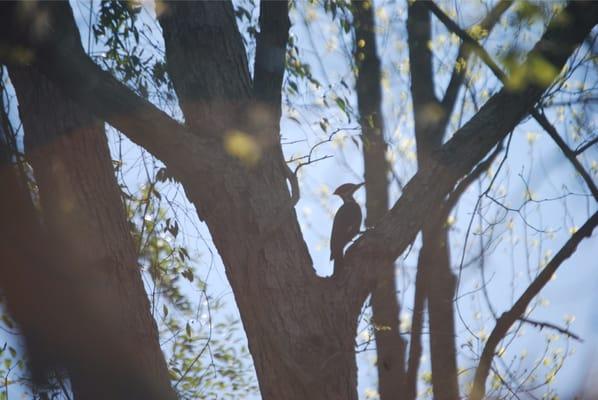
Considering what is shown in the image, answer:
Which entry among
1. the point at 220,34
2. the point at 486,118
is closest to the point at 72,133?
the point at 220,34

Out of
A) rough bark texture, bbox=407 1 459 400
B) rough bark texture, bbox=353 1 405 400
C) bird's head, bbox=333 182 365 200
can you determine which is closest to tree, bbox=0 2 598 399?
rough bark texture, bbox=407 1 459 400

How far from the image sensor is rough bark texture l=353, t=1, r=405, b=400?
5.27 metres

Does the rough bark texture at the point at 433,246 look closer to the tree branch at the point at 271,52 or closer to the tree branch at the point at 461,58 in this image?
the tree branch at the point at 461,58

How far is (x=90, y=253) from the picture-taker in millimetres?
2900

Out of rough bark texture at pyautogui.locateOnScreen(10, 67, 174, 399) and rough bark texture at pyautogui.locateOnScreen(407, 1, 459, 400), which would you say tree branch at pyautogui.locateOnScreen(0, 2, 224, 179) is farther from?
rough bark texture at pyautogui.locateOnScreen(407, 1, 459, 400)

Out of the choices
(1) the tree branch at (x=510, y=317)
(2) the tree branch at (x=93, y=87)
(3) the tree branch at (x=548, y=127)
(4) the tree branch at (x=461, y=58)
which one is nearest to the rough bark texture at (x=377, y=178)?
(4) the tree branch at (x=461, y=58)

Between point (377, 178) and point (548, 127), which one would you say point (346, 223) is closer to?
point (377, 178)

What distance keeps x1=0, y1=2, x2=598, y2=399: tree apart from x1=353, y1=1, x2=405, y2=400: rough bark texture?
6.14 feet

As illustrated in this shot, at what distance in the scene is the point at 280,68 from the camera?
3.09m

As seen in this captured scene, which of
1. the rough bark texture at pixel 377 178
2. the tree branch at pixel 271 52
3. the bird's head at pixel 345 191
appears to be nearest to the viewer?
the tree branch at pixel 271 52

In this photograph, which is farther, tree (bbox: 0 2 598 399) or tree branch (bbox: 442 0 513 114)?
tree branch (bbox: 442 0 513 114)

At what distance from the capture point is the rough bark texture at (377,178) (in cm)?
527

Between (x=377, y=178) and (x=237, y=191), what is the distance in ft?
12.2

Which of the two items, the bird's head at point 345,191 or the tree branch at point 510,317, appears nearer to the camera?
the tree branch at point 510,317
